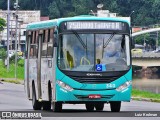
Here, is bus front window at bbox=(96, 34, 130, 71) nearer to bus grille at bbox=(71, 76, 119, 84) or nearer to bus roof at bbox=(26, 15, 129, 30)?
bus grille at bbox=(71, 76, 119, 84)

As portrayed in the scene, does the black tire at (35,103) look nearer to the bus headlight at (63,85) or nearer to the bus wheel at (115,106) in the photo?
the bus wheel at (115,106)

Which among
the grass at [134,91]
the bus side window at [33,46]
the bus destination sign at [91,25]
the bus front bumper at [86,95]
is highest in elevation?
the bus destination sign at [91,25]

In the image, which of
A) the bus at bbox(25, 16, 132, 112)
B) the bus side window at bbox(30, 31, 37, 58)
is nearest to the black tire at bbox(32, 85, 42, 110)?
the bus side window at bbox(30, 31, 37, 58)

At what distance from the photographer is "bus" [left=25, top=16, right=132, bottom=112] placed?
90.8 ft

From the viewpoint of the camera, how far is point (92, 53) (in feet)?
91.7

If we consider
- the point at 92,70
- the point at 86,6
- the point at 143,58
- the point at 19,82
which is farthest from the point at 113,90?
the point at 86,6

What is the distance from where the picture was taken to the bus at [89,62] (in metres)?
27.7

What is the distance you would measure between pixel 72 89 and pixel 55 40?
147 cm

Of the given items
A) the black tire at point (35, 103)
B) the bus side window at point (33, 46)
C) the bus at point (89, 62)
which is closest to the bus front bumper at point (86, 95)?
the bus at point (89, 62)

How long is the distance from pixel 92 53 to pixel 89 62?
0.89ft

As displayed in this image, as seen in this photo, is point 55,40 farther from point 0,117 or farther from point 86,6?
point 86,6

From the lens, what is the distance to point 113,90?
27.8 m

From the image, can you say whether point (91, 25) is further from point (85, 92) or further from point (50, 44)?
point (85, 92)

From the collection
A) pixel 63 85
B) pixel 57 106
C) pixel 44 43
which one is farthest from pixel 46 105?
pixel 63 85
